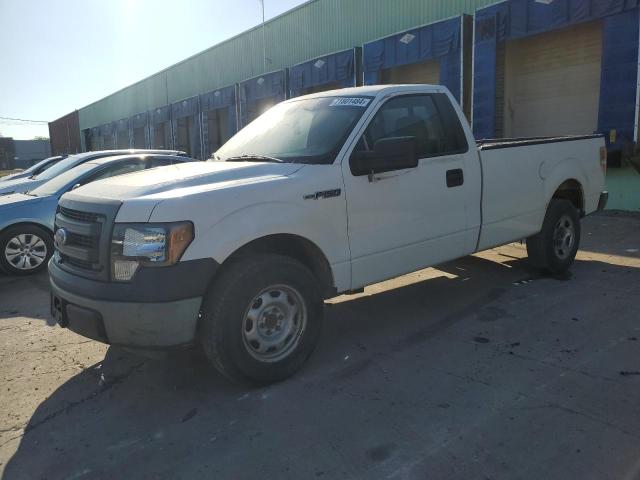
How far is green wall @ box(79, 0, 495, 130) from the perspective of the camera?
1603cm

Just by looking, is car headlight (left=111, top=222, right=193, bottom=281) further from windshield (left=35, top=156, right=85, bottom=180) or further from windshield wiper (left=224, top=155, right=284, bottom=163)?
windshield (left=35, top=156, right=85, bottom=180)

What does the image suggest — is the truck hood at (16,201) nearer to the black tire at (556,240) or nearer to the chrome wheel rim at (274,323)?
the chrome wheel rim at (274,323)

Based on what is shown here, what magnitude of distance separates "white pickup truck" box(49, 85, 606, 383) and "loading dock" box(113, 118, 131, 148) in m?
39.4

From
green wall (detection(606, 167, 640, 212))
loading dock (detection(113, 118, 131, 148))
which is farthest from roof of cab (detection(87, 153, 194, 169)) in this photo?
loading dock (detection(113, 118, 131, 148))

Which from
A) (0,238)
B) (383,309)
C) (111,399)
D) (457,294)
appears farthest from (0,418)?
(0,238)

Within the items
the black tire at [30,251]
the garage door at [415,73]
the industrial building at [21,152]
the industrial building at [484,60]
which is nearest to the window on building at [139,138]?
the industrial building at [484,60]

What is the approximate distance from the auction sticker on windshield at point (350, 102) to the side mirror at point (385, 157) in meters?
0.52

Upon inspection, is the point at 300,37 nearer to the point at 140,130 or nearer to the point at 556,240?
the point at 556,240

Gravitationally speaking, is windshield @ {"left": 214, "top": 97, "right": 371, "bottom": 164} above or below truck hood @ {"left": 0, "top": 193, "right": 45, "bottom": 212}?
above

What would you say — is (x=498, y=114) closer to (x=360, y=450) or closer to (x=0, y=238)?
(x=0, y=238)

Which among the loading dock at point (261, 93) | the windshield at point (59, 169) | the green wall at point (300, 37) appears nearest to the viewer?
the windshield at point (59, 169)

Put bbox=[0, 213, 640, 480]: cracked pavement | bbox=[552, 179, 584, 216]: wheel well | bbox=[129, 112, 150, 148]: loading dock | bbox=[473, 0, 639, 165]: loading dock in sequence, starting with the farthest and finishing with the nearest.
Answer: bbox=[129, 112, 150, 148]: loading dock < bbox=[473, 0, 639, 165]: loading dock < bbox=[552, 179, 584, 216]: wheel well < bbox=[0, 213, 640, 480]: cracked pavement

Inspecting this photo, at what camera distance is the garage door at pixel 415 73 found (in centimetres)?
1588

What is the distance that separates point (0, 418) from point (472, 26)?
13.8m
